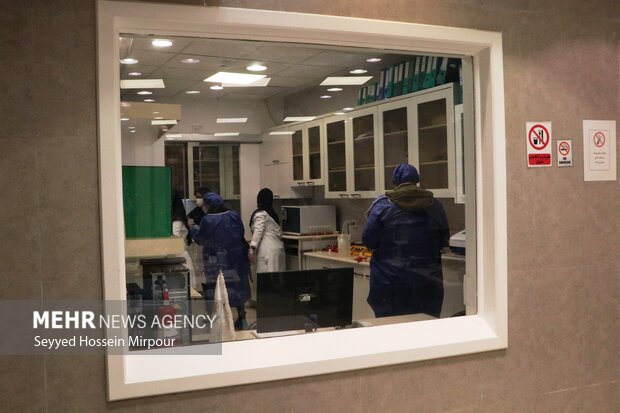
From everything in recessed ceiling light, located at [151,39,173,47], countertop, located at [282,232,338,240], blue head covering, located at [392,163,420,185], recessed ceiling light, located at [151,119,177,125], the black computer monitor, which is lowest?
the black computer monitor

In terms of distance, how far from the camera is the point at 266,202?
15.0 ft

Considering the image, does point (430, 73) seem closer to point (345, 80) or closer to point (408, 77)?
point (408, 77)

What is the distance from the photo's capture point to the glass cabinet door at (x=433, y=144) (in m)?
4.10

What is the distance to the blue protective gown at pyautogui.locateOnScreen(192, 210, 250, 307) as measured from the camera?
11.2 ft

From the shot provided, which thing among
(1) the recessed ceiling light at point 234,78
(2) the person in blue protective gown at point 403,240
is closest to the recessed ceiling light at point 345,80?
(1) the recessed ceiling light at point 234,78

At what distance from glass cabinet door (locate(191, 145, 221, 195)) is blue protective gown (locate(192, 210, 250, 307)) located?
23 cm

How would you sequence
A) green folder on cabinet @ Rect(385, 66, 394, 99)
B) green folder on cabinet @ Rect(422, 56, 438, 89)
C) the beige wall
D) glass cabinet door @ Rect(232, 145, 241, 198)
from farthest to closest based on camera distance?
green folder on cabinet @ Rect(385, 66, 394, 99) → glass cabinet door @ Rect(232, 145, 241, 198) → green folder on cabinet @ Rect(422, 56, 438, 89) → the beige wall

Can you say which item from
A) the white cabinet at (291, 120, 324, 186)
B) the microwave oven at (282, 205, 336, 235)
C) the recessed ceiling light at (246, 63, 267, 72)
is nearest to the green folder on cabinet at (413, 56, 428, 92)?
the recessed ceiling light at (246, 63, 267, 72)

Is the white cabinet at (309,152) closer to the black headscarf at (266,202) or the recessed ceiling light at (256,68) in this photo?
the black headscarf at (266,202)

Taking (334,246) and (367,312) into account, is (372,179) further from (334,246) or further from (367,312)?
(367,312)

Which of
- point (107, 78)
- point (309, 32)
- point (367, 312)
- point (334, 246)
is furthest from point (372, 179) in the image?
point (107, 78)

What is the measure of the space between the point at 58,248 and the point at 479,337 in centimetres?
169

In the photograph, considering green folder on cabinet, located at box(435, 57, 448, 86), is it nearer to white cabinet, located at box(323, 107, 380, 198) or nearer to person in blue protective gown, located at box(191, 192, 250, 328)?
white cabinet, located at box(323, 107, 380, 198)

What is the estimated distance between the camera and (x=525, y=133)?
253cm
